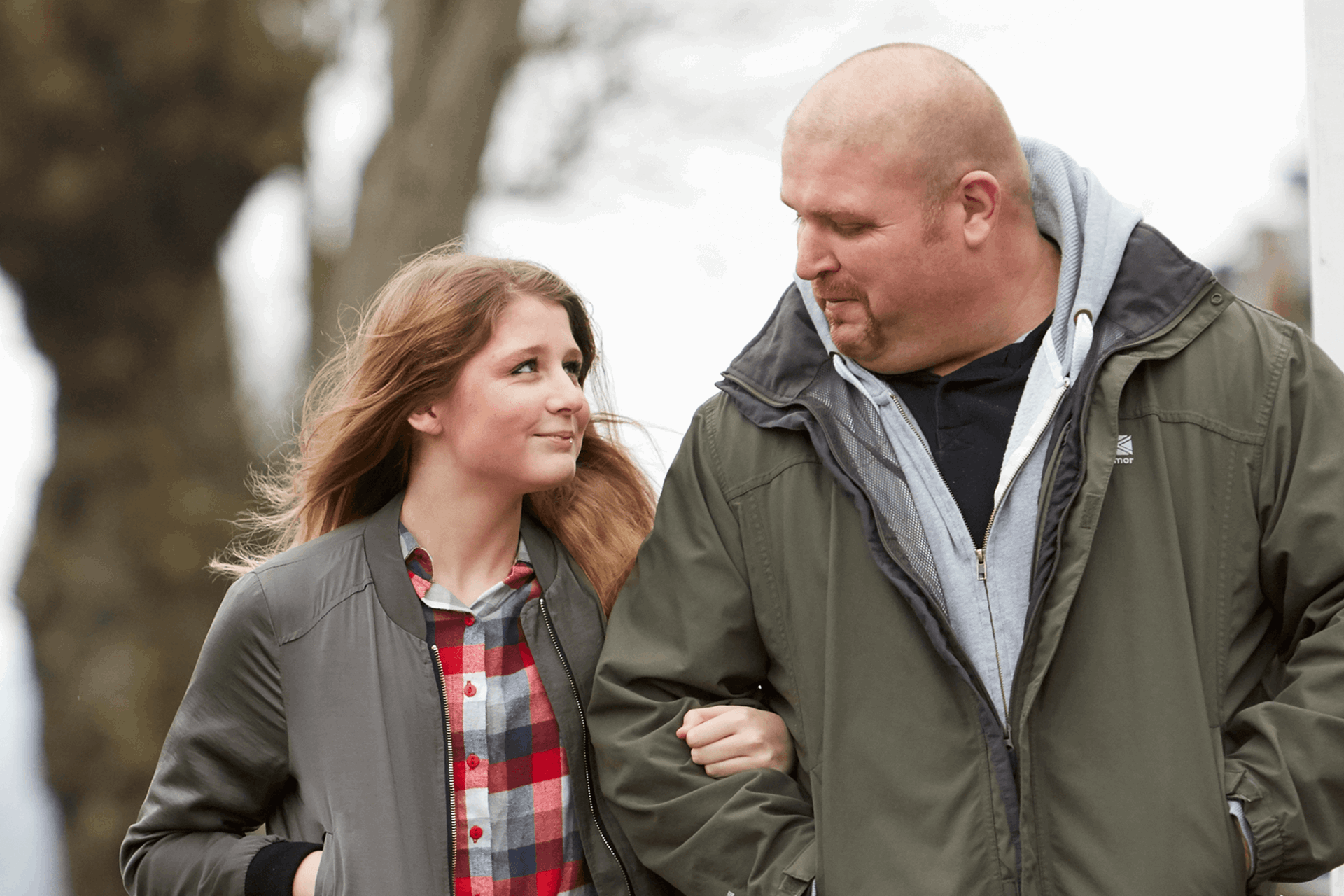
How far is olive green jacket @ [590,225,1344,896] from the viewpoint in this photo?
53.8 inches

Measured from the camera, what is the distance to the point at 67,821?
2797mm

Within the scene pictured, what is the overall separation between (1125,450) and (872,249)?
411 mm

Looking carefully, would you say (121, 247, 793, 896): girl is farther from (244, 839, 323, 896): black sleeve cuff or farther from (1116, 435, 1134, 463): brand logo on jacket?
(1116, 435, 1134, 463): brand logo on jacket

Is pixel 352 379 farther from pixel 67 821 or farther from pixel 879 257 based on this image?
pixel 67 821

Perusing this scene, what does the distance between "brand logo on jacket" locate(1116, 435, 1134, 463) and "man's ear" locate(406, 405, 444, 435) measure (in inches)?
35.4

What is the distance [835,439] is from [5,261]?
85.1 inches

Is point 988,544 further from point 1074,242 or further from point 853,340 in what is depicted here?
point 1074,242

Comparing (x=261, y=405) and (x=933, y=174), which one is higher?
(x=933, y=174)

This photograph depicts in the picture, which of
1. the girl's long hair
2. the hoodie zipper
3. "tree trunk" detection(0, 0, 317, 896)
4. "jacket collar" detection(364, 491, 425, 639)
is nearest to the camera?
the hoodie zipper

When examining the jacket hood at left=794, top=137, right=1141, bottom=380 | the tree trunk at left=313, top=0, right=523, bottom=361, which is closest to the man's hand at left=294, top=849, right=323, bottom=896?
the jacket hood at left=794, top=137, right=1141, bottom=380

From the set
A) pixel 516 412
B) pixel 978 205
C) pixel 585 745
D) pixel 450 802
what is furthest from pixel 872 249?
pixel 450 802

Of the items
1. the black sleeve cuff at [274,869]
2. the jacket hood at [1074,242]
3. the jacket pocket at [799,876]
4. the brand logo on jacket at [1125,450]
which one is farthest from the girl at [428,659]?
the brand logo on jacket at [1125,450]

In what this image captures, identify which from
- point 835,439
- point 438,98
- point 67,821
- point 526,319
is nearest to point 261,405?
point 438,98

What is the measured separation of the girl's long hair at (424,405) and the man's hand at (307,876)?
0.43m
